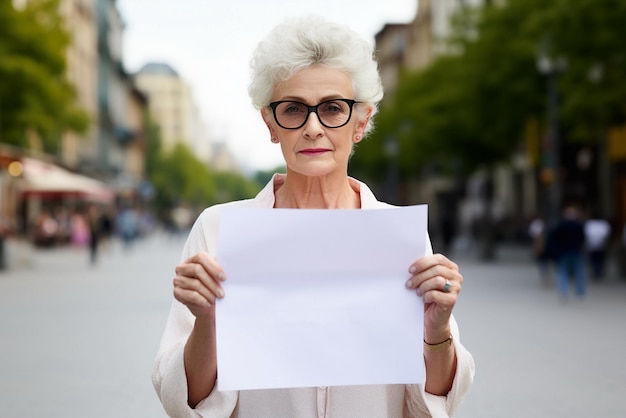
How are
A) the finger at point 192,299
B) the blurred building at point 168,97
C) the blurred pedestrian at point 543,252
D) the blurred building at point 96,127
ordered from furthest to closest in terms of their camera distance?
the blurred building at point 168,97, the blurred building at point 96,127, the blurred pedestrian at point 543,252, the finger at point 192,299

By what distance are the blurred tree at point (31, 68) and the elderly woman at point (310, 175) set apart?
2756cm

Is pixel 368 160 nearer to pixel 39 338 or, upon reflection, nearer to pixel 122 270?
pixel 122 270

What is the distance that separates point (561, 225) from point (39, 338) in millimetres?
9131

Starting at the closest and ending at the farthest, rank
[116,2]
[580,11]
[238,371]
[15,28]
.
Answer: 1. [238,371]
2. [580,11]
3. [15,28]
4. [116,2]

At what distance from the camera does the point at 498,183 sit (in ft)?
170

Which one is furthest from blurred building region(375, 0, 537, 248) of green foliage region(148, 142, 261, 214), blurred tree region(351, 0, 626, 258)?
green foliage region(148, 142, 261, 214)

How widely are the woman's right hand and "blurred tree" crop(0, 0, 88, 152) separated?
27.8 meters

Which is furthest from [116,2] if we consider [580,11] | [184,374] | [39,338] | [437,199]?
[184,374]

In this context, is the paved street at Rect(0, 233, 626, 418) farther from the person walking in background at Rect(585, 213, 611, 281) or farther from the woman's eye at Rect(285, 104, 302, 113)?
the woman's eye at Rect(285, 104, 302, 113)

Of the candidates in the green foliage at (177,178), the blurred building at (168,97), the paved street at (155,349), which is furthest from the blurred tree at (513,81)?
the blurred building at (168,97)

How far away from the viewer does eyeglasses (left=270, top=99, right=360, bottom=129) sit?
250 cm

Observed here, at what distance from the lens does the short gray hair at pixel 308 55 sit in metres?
2.46

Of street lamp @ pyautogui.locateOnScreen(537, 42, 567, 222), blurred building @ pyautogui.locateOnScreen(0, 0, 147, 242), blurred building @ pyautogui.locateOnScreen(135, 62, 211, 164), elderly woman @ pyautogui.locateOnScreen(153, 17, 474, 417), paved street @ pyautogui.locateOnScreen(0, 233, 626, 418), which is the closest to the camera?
elderly woman @ pyautogui.locateOnScreen(153, 17, 474, 417)

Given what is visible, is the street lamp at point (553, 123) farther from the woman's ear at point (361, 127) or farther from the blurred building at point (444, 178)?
the woman's ear at point (361, 127)
